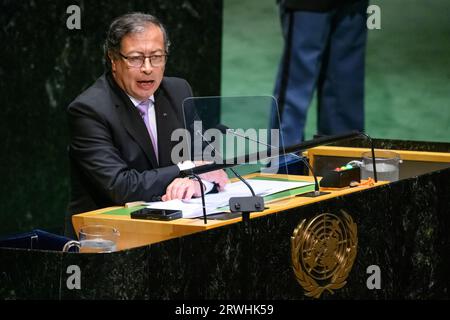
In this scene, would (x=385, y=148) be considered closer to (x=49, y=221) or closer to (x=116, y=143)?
(x=116, y=143)

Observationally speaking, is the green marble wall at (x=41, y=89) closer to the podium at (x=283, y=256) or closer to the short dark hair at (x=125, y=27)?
the short dark hair at (x=125, y=27)

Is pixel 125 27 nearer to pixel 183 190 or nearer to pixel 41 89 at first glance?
pixel 183 190

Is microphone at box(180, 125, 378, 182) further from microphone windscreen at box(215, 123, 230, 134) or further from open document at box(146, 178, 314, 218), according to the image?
open document at box(146, 178, 314, 218)

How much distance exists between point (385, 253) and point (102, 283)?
1.57 meters

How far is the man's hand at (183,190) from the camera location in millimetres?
4555

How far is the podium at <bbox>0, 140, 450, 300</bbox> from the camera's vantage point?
350 centimetres

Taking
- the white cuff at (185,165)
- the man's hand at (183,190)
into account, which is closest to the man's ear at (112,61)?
the white cuff at (185,165)

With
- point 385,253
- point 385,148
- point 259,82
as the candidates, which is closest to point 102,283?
point 385,253

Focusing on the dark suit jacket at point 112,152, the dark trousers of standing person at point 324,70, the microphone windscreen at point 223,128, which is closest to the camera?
the microphone windscreen at point 223,128

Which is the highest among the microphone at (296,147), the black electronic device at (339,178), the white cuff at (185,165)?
the microphone at (296,147)

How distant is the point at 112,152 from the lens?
480 cm

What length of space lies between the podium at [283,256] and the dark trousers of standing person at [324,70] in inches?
98.8

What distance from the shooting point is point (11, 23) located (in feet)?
23.7

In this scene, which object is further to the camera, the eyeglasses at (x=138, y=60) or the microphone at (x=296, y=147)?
the eyeglasses at (x=138, y=60)
